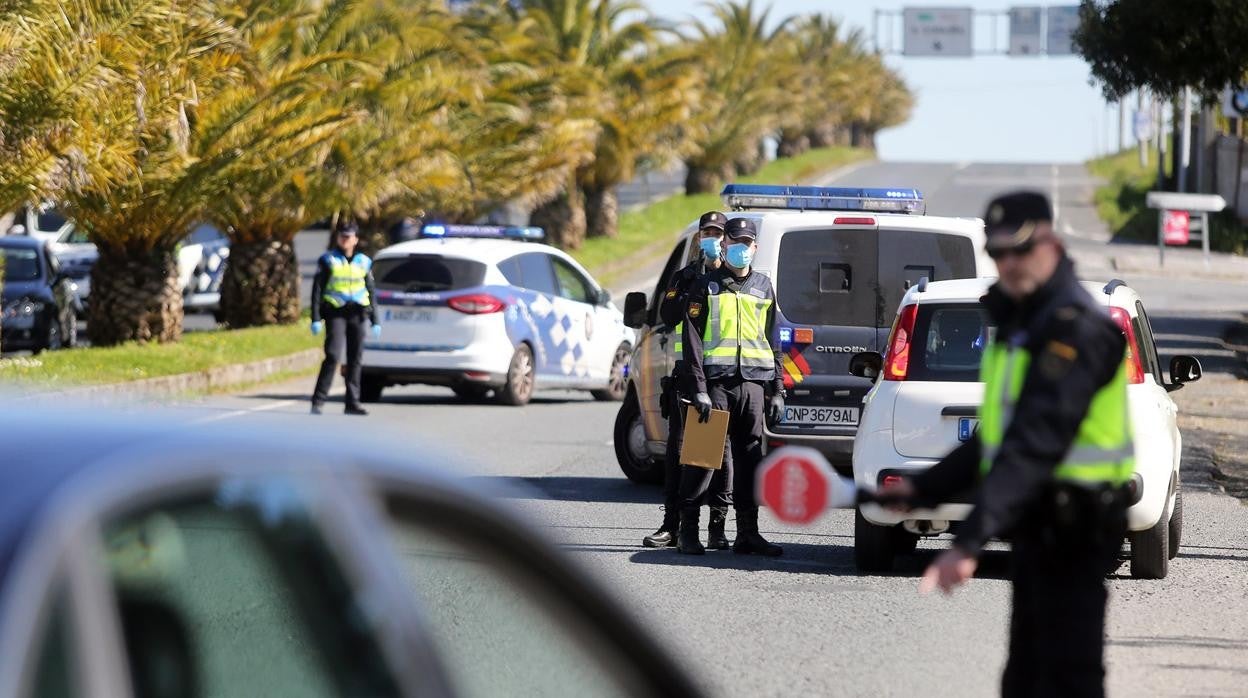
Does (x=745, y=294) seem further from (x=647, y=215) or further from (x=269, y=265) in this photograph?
Result: (x=647, y=215)

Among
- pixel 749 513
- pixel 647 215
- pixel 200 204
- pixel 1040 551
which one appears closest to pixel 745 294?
pixel 749 513

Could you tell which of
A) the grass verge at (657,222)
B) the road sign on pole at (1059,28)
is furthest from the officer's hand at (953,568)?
the road sign on pole at (1059,28)

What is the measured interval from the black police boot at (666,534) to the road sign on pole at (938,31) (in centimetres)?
8194

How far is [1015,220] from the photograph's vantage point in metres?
4.87

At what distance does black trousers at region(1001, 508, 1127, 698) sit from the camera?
4707mm

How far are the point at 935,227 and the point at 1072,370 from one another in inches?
308

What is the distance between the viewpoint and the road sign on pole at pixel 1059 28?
88188 mm

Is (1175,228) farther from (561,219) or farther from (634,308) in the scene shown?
(634,308)

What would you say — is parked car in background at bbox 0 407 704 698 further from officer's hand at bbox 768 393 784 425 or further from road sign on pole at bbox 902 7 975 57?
road sign on pole at bbox 902 7 975 57

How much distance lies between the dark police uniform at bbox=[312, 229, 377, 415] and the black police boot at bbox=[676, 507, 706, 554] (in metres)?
8.14

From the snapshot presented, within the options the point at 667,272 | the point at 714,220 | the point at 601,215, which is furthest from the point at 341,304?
the point at 601,215

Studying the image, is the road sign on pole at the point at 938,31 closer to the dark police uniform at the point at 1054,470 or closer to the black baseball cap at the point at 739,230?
the black baseball cap at the point at 739,230

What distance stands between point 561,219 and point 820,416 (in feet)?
104

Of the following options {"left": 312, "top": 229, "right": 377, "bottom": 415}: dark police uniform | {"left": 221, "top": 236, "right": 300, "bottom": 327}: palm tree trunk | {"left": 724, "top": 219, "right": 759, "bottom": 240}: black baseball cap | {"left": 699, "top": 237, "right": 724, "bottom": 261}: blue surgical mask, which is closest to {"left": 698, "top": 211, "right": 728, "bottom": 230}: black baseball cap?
{"left": 699, "top": 237, "right": 724, "bottom": 261}: blue surgical mask
